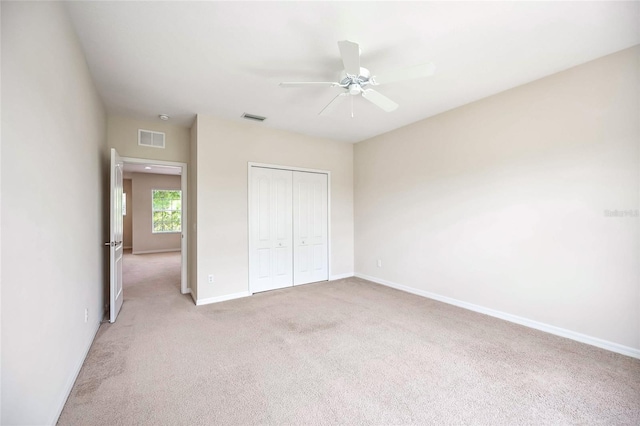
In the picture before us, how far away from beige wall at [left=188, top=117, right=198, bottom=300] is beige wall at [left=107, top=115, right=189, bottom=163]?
136 millimetres

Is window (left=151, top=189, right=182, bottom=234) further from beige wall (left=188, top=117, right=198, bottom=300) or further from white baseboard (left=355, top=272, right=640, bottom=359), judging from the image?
white baseboard (left=355, top=272, right=640, bottom=359)

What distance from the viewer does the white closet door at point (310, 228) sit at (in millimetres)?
4777

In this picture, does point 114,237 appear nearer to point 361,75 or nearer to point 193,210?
point 193,210

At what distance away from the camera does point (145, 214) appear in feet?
29.5

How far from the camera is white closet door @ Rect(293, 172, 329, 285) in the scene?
4777 mm

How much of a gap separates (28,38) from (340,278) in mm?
4777

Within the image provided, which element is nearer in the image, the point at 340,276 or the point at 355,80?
the point at 355,80

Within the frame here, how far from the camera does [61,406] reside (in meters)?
1.75

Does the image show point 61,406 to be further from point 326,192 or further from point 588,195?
point 588,195

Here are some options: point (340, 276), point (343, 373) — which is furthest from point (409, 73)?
point (340, 276)

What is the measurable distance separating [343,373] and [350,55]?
241cm

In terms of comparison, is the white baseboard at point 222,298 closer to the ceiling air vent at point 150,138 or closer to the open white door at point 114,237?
the open white door at point 114,237

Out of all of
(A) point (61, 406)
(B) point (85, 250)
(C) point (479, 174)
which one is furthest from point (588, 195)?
(B) point (85, 250)

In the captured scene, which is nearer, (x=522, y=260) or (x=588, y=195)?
(x=588, y=195)
